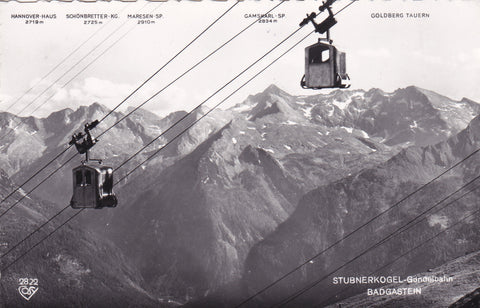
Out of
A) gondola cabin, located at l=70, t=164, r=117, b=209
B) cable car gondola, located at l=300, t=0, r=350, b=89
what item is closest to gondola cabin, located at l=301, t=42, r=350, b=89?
cable car gondola, located at l=300, t=0, r=350, b=89

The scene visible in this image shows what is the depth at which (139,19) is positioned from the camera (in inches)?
1802

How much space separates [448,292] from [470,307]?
7818 cm

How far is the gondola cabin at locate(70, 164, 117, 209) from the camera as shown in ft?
87.7

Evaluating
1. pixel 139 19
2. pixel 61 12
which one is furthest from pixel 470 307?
pixel 61 12

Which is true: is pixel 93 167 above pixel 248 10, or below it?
below

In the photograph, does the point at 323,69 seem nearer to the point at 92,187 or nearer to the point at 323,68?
the point at 323,68

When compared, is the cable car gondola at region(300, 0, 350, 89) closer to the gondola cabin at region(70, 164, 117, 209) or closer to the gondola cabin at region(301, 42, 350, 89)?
the gondola cabin at region(301, 42, 350, 89)

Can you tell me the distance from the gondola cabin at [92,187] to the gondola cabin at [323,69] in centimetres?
1038

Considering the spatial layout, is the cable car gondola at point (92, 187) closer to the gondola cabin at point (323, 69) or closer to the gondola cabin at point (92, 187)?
the gondola cabin at point (92, 187)

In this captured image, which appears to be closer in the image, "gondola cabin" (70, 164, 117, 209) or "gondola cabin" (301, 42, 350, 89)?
"gondola cabin" (301, 42, 350, 89)

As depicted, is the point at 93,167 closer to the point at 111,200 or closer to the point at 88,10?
the point at 111,200

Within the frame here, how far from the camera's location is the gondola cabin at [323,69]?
2184 cm

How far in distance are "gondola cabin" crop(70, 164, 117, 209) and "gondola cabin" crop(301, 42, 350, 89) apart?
10376 mm

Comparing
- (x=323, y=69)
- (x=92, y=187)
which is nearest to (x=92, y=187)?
(x=92, y=187)
